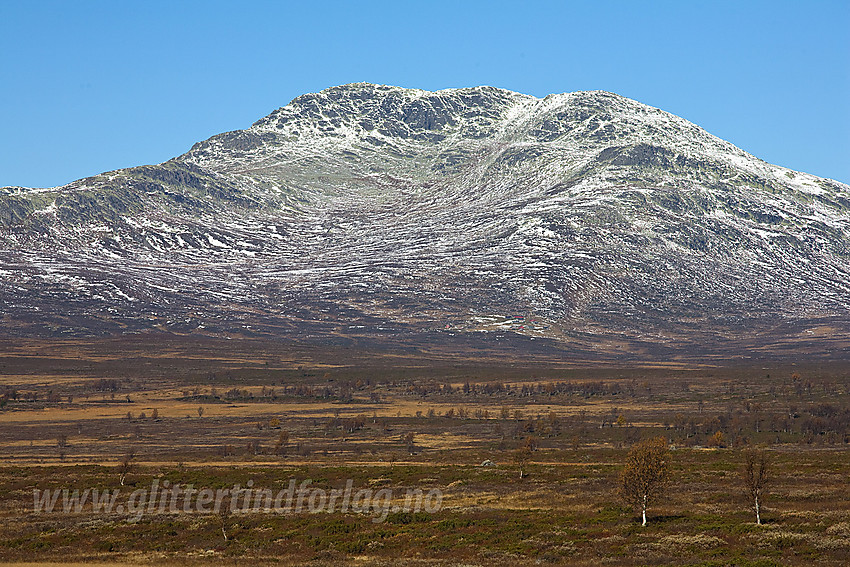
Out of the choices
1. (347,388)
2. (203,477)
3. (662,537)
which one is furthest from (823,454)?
(347,388)

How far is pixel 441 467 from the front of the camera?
243 feet

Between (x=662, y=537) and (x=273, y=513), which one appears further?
(x=273, y=513)

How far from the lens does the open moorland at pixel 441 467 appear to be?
145 ft

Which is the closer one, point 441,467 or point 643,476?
point 643,476

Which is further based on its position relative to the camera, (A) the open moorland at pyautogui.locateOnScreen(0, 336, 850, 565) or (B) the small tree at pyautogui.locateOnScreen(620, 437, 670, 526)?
(B) the small tree at pyautogui.locateOnScreen(620, 437, 670, 526)

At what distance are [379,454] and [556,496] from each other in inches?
1435

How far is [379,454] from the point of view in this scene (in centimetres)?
9050

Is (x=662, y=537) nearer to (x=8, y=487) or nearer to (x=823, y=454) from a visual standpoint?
(x=823, y=454)

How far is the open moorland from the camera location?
1746 inches

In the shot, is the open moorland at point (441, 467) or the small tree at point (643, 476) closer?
the open moorland at point (441, 467)

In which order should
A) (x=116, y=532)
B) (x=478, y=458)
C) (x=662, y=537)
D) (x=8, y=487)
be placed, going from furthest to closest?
(x=478, y=458), (x=8, y=487), (x=116, y=532), (x=662, y=537)

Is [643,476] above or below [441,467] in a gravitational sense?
above

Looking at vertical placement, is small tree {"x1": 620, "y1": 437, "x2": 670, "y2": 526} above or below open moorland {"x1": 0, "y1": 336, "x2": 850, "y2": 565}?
above

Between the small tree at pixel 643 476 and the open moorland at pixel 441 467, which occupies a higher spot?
the small tree at pixel 643 476
